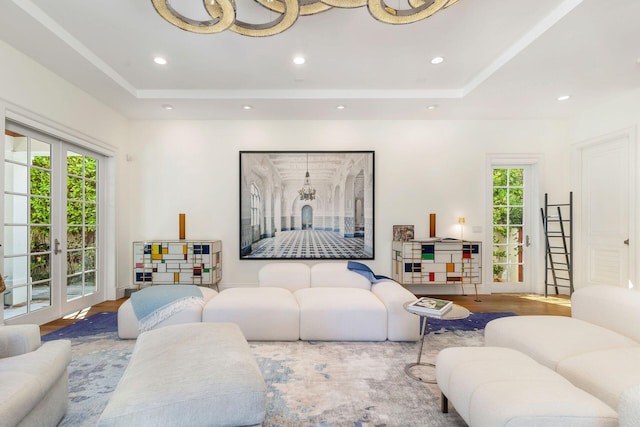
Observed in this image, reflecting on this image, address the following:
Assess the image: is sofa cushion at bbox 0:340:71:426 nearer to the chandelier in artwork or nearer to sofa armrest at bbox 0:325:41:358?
sofa armrest at bbox 0:325:41:358

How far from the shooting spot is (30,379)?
1401 mm

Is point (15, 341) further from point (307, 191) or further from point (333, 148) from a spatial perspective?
point (333, 148)

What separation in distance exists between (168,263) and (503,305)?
15.0ft

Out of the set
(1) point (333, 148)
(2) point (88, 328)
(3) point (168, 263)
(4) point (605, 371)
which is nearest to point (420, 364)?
(4) point (605, 371)

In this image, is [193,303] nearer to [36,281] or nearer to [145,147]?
[36,281]

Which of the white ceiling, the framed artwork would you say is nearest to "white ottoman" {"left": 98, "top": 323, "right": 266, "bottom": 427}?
the white ceiling

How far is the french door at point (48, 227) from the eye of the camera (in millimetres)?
3189

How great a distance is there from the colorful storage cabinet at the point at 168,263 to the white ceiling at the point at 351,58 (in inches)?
75.4

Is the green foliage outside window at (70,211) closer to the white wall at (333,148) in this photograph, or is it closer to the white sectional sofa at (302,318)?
the white wall at (333,148)

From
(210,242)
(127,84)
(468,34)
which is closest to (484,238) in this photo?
(468,34)

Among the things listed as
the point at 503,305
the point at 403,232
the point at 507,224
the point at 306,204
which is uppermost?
the point at 306,204

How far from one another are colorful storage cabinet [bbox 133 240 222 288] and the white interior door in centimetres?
545

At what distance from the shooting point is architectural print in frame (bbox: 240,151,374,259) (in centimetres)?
494

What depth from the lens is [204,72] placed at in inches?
143
